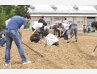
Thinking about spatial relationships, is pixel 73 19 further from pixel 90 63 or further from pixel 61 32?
pixel 90 63

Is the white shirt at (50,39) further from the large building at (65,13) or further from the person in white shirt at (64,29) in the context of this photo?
the large building at (65,13)

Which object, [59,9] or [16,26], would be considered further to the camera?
[59,9]

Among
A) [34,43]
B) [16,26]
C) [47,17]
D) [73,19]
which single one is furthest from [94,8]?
[16,26]

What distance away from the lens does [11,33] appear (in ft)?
27.6

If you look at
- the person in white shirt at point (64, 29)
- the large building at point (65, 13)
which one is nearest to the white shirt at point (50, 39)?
the person in white shirt at point (64, 29)

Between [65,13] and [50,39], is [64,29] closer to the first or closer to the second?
[50,39]

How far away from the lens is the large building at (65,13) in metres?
41.4

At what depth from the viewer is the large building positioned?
41438 mm

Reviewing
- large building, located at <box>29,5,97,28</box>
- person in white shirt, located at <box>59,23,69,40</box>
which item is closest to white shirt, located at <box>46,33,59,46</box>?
person in white shirt, located at <box>59,23,69,40</box>

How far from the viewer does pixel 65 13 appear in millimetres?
42250

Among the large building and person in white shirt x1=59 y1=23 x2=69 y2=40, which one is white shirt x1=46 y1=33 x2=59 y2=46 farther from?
the large building

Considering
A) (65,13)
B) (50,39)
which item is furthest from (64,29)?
(65,13)
